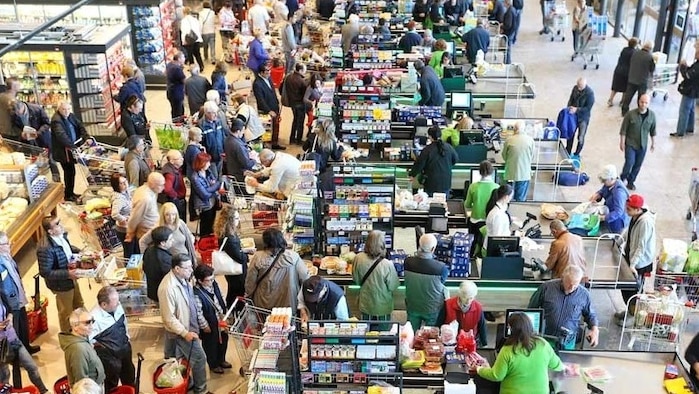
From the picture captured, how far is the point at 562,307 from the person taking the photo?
743 cm

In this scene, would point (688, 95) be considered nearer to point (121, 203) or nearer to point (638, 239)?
point (638, 239)

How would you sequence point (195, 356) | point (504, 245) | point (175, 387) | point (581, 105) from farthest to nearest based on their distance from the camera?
point (581, 105) → point (504, 245) → point (195, 356) → point (175, 387)

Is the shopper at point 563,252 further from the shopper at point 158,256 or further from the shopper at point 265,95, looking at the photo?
the shopper at point 265,95

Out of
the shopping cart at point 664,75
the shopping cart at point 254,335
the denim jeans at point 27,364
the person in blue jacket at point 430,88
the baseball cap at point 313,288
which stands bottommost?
the denim jeans at point 27,364

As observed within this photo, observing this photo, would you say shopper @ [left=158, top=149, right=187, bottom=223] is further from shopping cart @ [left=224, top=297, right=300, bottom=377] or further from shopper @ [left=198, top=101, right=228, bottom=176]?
shopping cart @ [left=224, top=297, right=300, bottom=377]

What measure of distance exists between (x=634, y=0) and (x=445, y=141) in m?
11.9

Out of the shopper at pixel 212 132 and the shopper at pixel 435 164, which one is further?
the shopper at pixel 212 132

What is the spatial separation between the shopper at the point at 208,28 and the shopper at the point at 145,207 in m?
9.43

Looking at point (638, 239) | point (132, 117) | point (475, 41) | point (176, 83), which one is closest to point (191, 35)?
point (176, 83)

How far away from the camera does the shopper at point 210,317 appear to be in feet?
25.0

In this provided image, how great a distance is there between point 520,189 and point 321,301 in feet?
14.8

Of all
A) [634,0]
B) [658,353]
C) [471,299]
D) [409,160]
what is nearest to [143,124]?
[409,160]

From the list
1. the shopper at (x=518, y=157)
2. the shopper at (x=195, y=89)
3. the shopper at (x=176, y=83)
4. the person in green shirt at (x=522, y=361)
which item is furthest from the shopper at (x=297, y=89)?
the person in green shirt at (x=522, y=361)

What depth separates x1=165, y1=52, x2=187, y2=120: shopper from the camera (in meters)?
13.9
